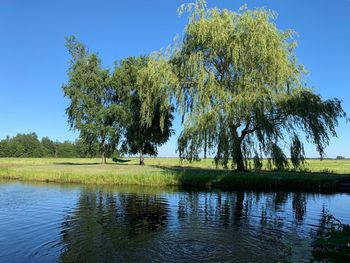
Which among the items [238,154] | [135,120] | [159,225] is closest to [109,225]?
[159,225]

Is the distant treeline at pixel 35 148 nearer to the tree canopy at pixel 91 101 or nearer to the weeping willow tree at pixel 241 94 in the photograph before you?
the tree canopy at pixel 91 101

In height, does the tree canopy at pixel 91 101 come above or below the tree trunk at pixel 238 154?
above

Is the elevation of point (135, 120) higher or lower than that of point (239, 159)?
higher

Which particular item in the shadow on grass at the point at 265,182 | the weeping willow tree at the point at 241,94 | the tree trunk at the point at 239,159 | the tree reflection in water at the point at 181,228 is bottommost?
the tree reflection in water at the point at 181,228

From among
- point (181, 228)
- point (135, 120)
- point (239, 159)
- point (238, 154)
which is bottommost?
point (181, 228)

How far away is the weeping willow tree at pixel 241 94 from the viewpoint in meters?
29.5

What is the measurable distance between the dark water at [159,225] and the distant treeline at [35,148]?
106662 mm

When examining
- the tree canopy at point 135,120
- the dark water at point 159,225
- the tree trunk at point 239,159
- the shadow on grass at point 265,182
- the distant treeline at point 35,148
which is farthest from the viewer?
the distant treeline at point 35,148

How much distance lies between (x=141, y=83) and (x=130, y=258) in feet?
80.8

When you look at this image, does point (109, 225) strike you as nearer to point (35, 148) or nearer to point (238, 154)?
point (238, 154)

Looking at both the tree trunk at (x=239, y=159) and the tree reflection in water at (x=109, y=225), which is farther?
the tree trunk at (x=239, y=159)

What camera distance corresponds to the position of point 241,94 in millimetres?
29469

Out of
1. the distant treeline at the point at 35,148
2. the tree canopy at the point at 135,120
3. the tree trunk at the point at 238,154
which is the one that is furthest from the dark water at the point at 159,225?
the distant treeline at the point at 35,148

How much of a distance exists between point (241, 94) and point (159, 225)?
1665 centimetres
